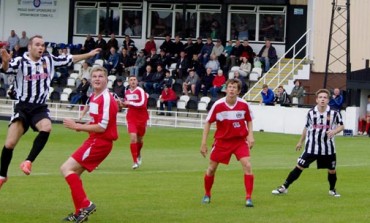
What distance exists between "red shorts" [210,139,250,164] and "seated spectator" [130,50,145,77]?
31.4 meters

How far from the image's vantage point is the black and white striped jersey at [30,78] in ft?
48.3

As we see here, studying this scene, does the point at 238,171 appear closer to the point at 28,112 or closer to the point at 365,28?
the point at 28,112

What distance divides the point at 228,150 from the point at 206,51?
3075 centimetres

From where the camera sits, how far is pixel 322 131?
17750 millimetres

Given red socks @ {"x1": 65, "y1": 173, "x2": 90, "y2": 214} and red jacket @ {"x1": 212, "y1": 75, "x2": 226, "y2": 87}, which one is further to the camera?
red jacket @ {"x1": 212, "y1": 75, "x2": 226, "y2": 87}

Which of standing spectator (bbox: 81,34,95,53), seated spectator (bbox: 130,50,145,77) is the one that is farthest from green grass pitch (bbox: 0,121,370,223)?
standing spectator (bbox: 81,34,95,53)

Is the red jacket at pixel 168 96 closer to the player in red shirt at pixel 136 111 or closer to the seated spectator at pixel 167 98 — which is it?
the seated spectator at pixel 167 98

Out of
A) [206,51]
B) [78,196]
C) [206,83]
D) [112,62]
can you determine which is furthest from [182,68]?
[78,196]

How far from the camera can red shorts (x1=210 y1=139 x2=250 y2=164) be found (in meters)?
16.1

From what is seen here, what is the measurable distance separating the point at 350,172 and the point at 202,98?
21.3 meters

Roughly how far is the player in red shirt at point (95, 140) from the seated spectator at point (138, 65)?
33.9 metres

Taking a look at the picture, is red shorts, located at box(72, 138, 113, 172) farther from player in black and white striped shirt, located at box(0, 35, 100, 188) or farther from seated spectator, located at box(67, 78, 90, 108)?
seated spectator, located at box(67, 78, 90, 108)

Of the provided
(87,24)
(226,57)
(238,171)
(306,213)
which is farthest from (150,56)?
(306,213)


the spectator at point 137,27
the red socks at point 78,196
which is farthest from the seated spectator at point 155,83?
the red socks at point 78,196
